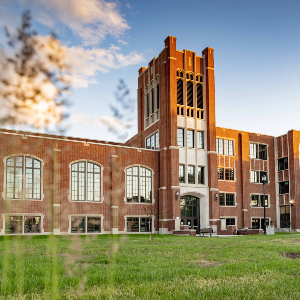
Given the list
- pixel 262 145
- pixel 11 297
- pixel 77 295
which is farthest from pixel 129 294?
pixel 262 145

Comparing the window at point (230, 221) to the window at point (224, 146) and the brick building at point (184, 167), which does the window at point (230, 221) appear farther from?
the window at point (224, 146)

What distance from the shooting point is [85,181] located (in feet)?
109

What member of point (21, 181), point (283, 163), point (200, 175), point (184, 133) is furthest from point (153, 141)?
point (21, 181)

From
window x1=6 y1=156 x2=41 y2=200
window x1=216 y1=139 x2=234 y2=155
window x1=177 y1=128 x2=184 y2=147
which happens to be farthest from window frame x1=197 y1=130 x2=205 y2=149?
window x1=6 y1=156 x2=41 y2=200

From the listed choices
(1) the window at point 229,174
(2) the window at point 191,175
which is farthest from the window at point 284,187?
(2) the window at point 191,175

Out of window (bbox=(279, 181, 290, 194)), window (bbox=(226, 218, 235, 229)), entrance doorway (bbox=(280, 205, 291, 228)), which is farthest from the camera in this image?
window (bbox=(279, 181, 290, 194))

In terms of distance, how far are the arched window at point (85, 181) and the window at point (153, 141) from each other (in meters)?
8.60

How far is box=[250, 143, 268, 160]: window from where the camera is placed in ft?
152

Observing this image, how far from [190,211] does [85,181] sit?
44.5ft

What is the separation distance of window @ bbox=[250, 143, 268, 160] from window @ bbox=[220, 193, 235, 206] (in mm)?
6858

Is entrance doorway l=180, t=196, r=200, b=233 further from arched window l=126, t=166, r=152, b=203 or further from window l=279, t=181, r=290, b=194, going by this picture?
window l=279, t=181, r=290, b=194

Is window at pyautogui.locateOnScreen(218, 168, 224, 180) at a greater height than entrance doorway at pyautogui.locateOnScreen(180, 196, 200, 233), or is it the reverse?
window at pyautogui.locateOnScreen(218, 168, 224, 180)

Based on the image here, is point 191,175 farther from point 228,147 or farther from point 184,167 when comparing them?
point 228,147

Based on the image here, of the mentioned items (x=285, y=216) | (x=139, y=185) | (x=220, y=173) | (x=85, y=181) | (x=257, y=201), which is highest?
(x=220, y=173)
